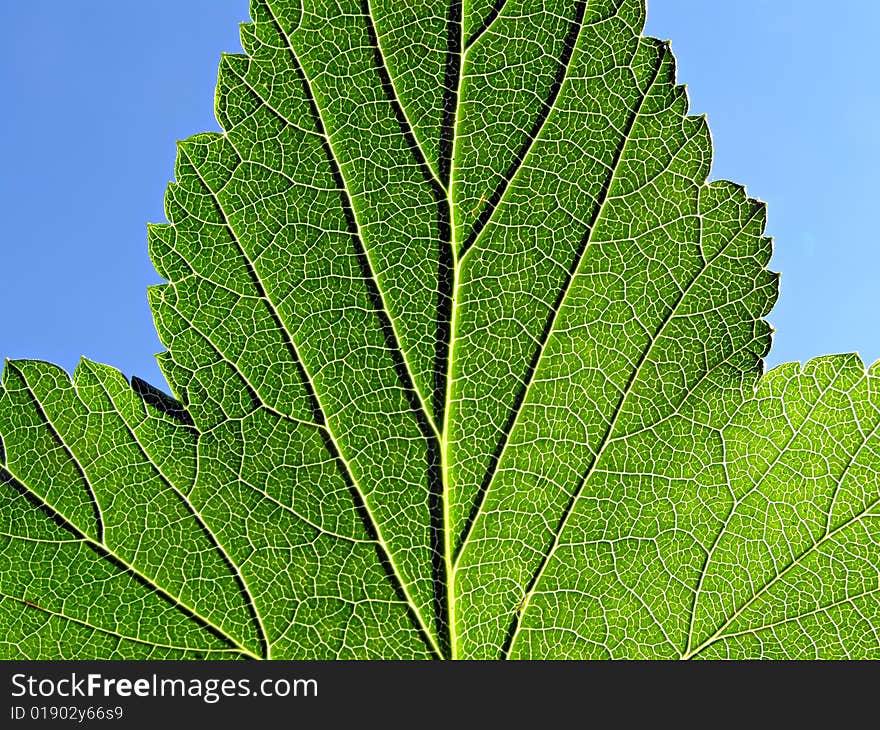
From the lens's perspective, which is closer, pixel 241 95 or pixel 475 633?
pixel 241 95

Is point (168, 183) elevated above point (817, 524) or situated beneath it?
elevated above

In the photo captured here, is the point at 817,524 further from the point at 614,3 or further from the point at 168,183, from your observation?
the point at 168,183

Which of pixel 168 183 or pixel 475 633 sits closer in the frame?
pixel 168 183

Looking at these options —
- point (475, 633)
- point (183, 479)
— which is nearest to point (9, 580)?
point (183, 479)

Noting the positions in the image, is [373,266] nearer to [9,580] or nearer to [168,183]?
[168,183]

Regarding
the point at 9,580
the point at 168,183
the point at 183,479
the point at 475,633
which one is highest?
the point at 168,183

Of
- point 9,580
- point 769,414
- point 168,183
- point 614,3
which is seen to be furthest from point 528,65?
point 9,580
